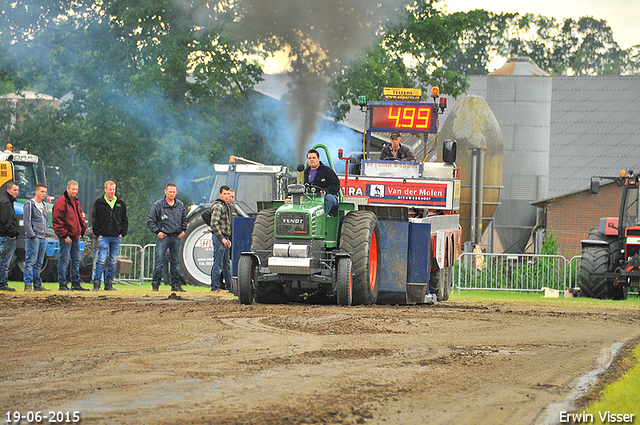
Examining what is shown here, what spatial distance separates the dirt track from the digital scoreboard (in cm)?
543

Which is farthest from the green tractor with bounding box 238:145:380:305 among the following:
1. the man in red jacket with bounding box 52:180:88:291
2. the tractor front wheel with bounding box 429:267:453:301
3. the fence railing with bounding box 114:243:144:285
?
the fence railing with bounding box 114:243:144:285

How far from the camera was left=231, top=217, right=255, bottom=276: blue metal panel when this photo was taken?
1303cm

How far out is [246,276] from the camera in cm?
1195

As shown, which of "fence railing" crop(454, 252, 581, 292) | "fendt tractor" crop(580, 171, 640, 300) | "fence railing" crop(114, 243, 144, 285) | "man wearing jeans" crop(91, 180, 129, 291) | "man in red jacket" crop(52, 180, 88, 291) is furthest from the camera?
"fence railing" crop(114, 243, 144, 285)

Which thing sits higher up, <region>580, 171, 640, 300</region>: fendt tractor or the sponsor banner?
the sponsor banner

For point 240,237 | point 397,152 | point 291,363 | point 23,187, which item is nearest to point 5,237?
point 240,237

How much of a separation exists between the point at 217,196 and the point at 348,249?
24.8ft

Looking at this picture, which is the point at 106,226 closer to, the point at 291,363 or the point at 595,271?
the point at 595,271

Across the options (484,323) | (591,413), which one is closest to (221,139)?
(484,323)

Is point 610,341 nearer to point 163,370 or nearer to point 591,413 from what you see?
point 591,413

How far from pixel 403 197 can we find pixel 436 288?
174cm

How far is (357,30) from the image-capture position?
22.7m

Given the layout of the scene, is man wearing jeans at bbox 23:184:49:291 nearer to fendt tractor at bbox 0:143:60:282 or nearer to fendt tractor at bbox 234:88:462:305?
fendt tractor at bbox 0:143:60:282

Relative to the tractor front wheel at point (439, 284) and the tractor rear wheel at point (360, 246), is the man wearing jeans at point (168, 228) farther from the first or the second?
the tractor rear wheel at point (360, 246)
